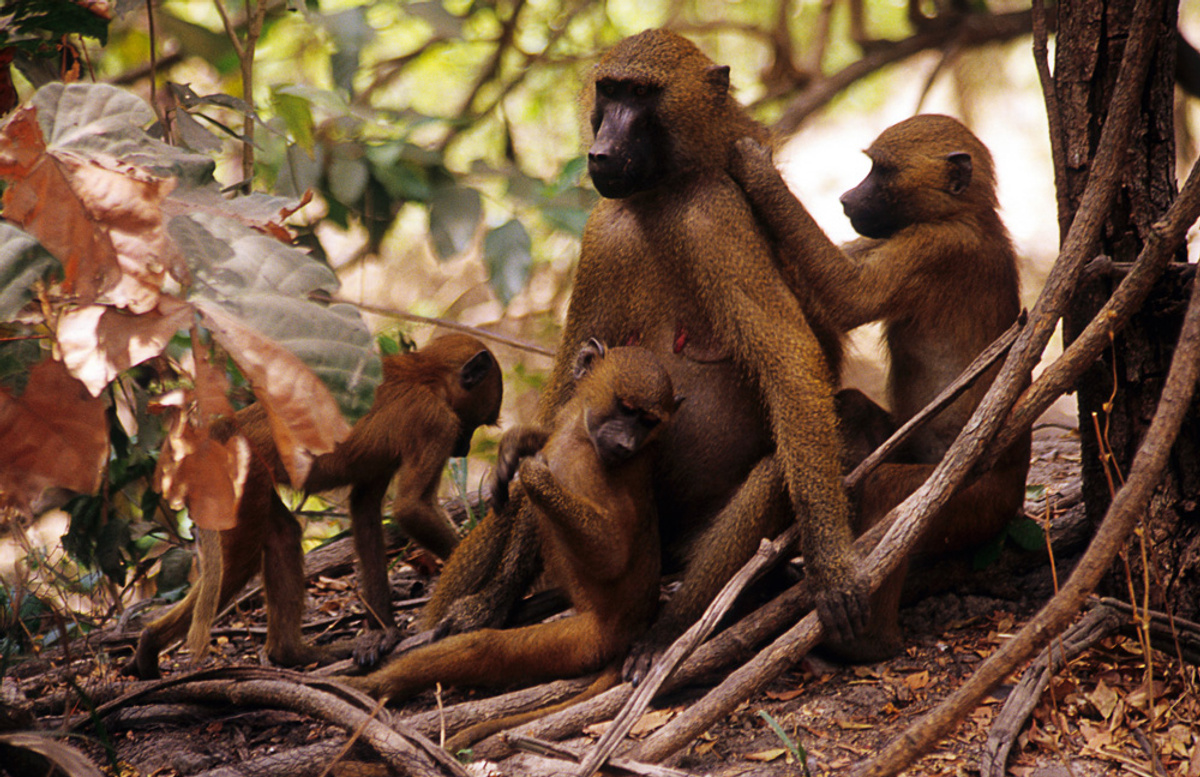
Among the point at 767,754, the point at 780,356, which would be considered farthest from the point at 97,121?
the point at 767,754

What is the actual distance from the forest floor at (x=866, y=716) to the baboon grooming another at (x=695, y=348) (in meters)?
0.31

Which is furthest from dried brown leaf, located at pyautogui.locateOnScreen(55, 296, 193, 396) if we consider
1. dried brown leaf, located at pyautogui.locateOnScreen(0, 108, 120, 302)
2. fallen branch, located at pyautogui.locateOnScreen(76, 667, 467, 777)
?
fallen branch, located at pyautogui.locateOnScreen(76, 667, 467, 777)

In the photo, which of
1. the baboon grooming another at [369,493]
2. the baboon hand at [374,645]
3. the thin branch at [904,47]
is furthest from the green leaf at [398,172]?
the thin branch at [904,47]

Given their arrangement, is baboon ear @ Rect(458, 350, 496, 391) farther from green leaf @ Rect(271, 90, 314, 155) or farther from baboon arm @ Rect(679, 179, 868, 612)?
green leaf @ Rect(271, 90, 314, 155)

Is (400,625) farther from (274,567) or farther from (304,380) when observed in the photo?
(304,380)

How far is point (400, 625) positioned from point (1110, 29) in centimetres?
322

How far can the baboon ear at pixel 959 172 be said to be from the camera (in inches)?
138

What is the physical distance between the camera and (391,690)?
10.2 ft

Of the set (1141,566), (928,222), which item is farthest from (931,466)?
(928,222)

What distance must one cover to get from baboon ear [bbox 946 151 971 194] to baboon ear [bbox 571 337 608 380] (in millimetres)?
1383

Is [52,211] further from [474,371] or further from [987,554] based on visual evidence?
[987,554]

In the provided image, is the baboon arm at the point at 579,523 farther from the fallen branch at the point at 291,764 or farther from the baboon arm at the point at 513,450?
the fallen branch at the point at 291,764

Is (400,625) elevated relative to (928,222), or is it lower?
lower

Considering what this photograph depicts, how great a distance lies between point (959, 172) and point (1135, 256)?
803mm
